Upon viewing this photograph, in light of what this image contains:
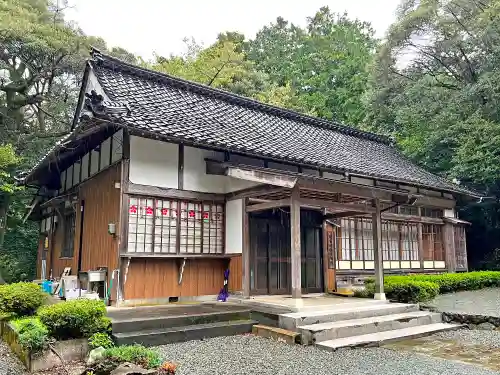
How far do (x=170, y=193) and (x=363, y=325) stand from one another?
4.93m

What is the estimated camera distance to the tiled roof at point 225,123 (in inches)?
352

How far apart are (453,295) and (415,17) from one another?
42.4ft

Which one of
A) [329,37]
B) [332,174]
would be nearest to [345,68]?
[329,37]

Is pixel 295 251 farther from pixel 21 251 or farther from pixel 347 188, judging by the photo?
pixel 21 251

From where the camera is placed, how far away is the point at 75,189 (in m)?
12.3

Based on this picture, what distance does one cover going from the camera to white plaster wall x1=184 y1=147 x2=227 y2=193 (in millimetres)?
9664

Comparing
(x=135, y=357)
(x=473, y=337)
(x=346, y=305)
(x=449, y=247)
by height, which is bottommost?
(x=473, y=337)

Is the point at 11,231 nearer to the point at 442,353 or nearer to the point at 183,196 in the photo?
the point at 183,196

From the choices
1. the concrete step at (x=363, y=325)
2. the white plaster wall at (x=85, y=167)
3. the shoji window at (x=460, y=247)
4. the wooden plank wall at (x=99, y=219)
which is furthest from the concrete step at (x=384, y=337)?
the shoji window at (x=460, y=247)

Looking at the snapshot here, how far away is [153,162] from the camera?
920 centimetres

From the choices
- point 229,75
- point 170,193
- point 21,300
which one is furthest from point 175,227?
point 229,75

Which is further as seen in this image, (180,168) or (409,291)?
(409,291)

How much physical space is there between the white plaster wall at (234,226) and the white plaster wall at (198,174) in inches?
20.0

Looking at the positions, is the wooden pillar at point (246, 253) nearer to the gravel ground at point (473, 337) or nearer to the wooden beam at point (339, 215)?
the wooden beam at point (339, 215)
